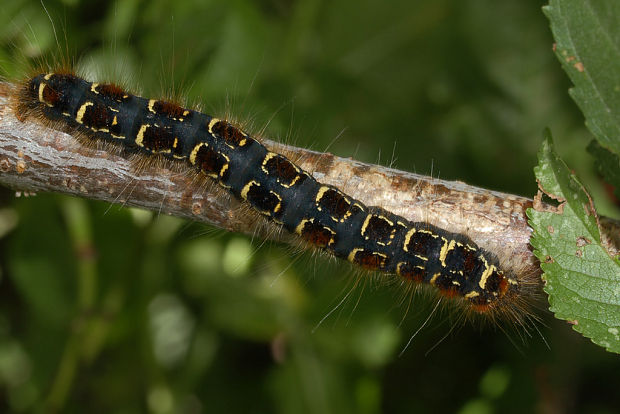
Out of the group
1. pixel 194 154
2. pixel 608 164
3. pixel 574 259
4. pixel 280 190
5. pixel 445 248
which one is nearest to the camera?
pixel 574 259

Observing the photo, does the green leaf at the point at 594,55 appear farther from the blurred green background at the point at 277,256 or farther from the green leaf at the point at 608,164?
the blurred green background at the point at 277,256

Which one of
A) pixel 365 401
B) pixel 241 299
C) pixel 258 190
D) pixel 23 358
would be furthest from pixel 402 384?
pixel 23 358

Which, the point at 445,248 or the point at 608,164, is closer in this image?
the point at 608,164

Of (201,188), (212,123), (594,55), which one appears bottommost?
(201,188)

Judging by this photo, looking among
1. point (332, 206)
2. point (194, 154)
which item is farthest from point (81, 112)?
point (332, 206)

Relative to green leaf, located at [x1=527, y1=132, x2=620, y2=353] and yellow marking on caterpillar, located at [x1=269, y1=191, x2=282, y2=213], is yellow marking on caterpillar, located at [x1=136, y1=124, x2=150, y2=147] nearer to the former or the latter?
yellow marking on caterpillar, located at [x1=269, y1=191, x2=282, y2=213]

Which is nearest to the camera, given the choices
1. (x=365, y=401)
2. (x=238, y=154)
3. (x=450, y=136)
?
(x=238, y=154)

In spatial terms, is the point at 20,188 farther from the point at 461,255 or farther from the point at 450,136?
the point at 450,136

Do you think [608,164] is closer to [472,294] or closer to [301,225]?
[472,294]
